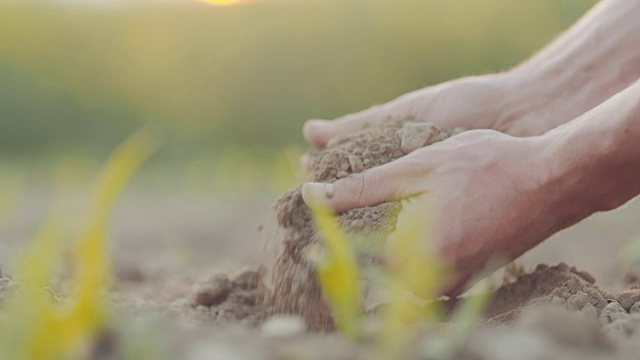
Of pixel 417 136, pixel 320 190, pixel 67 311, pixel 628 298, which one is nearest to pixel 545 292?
pixel 628 298

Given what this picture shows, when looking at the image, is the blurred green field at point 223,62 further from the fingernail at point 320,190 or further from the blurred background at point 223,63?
the fingernail at point 320,190

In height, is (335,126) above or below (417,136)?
above

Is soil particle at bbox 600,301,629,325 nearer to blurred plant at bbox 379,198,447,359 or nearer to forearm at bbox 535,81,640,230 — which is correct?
forearm at bbox 535,81,640,230

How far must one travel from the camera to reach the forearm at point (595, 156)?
195cm

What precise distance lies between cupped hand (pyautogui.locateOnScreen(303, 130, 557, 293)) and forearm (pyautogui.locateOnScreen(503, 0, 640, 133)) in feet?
1.83

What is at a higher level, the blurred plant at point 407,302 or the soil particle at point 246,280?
the soil particle at point 246,280

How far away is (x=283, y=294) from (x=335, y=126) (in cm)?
73

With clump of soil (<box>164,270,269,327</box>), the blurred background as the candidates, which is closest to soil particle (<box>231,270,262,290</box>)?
clump of soil (<box>164,270,269,327</box>)

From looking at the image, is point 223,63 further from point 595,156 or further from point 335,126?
point 595,156

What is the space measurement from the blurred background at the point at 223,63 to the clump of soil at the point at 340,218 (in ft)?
17.2

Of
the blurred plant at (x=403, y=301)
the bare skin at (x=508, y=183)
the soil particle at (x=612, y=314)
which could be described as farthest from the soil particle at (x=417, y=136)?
the blurred plant at (x=403, y=301)


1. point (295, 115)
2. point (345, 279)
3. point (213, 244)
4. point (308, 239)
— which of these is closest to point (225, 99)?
point (295, 115)

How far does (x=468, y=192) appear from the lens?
2.02m

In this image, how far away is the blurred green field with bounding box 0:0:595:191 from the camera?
324 inches
